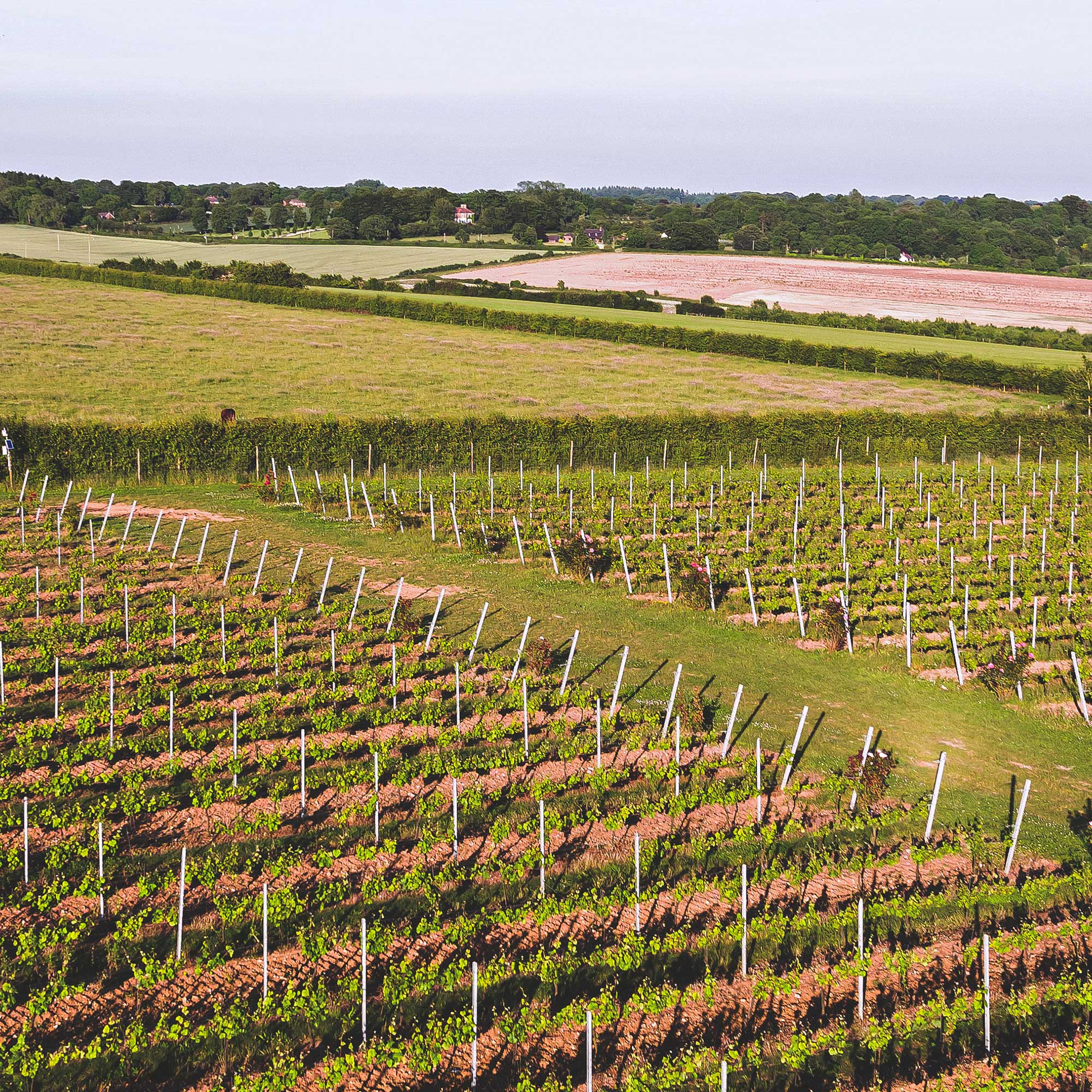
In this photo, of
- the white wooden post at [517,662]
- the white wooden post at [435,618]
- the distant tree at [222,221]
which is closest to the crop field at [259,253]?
the distant tree at [222,221]

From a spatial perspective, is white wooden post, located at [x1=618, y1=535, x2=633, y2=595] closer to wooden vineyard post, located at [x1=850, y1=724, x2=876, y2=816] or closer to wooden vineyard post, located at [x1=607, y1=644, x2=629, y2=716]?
wooden vineyard post, located at [x1=607, y1=644, x2=629, y2=716]

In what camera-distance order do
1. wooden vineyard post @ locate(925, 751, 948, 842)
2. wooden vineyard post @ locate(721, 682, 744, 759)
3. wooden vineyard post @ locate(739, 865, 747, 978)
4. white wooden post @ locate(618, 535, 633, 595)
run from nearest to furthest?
wooden vineyard post @ locate(739, 865, 747, 978) < wooden vineyard post @ locate(925, 751, 948, 842) < wooden vineyard post @ locate(721, 682, 744, 759) < white wooden post @ locate(618, 535, 633, 595)

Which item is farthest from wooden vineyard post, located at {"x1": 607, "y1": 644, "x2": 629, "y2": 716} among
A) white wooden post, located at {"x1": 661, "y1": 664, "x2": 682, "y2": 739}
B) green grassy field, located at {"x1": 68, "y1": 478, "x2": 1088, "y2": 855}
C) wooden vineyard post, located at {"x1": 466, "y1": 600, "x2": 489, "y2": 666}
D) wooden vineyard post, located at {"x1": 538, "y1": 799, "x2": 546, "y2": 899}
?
wooden vineyard post, located at {"x1": 538, "y1": 799, "x2": 546, "y2": 899}

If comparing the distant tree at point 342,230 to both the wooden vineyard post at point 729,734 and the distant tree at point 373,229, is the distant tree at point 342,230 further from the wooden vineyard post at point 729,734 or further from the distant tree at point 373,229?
the wooden vineyard post at point 729,734

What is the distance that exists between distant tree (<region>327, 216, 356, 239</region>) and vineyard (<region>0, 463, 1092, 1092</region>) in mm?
107047

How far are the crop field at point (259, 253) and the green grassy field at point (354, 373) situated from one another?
25.1 m

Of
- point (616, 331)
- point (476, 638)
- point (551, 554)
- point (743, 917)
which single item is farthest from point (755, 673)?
point (616, 331)

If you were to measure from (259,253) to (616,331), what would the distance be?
52.6 m

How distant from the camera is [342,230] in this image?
123000mm

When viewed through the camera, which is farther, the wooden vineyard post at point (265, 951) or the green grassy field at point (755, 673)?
the green grassy field at point (755, 673)

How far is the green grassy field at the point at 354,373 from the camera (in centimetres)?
4547

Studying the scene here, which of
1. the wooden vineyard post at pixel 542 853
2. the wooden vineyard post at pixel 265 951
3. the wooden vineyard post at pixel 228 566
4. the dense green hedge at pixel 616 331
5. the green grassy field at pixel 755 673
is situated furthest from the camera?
the dense green hedge at pixel 616 331

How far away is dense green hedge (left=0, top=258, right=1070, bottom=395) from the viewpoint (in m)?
56.8

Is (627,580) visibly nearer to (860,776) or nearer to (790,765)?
(790,765)
